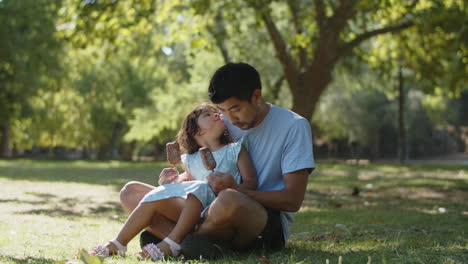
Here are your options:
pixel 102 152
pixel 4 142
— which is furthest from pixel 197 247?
pixel 102 152

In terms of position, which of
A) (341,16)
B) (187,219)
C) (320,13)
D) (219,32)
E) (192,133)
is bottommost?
(187,219)

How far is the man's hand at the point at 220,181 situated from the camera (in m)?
3.67

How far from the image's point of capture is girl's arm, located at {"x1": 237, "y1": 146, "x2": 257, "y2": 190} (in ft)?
12.6

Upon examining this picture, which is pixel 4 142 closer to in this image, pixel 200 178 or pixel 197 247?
pixel 200 178

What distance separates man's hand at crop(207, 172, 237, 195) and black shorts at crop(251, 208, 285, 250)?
376mm

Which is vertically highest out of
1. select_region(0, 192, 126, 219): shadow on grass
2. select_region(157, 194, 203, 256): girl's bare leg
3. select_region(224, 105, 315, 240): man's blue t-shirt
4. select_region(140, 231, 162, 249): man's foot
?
select_region(224, 105, 315, 240): man's blue t-shirt

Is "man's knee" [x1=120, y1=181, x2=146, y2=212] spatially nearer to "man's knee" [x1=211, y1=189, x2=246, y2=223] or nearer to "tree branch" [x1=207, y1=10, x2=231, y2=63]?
"man's knee" [x1=211, y1=189, x2=246, y2=223]

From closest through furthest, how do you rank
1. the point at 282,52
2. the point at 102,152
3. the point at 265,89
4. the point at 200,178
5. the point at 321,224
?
the point at 200,178, the point at 321,224, the point at 282,52, the point at 265,89, the point at 102,152

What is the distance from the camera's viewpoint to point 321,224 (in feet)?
20.9

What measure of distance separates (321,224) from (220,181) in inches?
117

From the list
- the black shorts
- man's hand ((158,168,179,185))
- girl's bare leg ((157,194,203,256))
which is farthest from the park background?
man's hand ((158,168,179,185))

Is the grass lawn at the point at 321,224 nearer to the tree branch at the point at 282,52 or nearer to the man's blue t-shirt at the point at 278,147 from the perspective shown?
the man's blue t-shirt at the point at 278,147

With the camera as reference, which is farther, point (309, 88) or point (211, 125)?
point (309, 88)

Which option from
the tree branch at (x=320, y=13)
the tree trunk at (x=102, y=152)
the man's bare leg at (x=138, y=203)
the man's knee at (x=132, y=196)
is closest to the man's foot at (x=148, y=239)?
the man's bare leg at (x=138, y=203)
